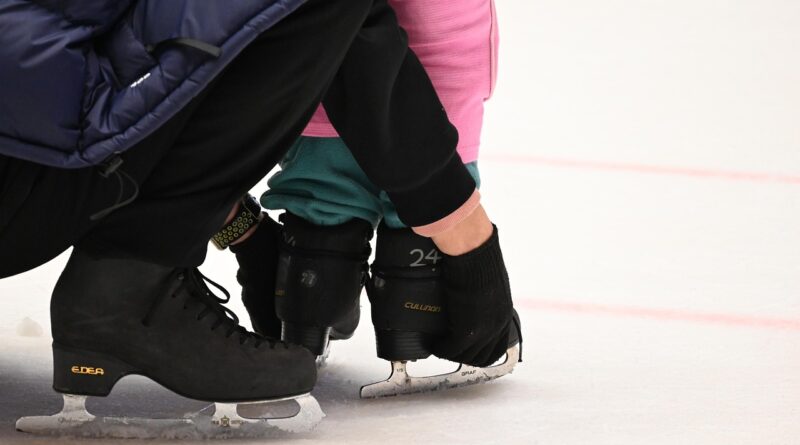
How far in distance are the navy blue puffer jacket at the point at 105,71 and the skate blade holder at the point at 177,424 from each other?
0.72 feet

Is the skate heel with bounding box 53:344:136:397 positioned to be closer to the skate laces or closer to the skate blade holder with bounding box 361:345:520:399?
the skate laces

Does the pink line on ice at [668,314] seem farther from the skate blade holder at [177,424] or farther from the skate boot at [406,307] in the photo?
the skate blade holder at [177,424]

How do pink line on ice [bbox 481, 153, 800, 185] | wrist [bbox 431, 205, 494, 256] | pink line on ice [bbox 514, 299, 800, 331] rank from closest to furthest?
1. wrist [bbox 431, 205, 494, 256]
2. pink line on ice [bbox 514, 299, 800, 331]
3. pink line on ice [bbox 481, 153, 800, 185]

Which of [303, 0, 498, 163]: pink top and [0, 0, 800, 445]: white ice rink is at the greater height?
[303, 0, 498, 163]: pink top

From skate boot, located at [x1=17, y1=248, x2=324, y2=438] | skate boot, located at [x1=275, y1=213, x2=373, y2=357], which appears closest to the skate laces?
skate boot, located at [x1=17, y1=248, x2=324, y2=438]

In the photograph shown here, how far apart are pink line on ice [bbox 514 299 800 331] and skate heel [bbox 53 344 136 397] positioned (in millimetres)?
571

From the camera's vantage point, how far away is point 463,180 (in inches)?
43.8

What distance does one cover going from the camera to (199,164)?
0.99 metres

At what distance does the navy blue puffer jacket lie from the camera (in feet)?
2.93

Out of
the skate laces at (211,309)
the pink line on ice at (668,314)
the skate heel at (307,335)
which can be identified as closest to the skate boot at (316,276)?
the skate heel at (307,335)

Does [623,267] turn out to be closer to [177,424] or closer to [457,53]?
[457,53]

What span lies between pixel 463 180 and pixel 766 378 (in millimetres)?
367

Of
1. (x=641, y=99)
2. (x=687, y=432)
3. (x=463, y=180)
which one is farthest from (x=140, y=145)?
(x=641, y=99)

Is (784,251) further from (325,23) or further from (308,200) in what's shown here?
(325,23)
